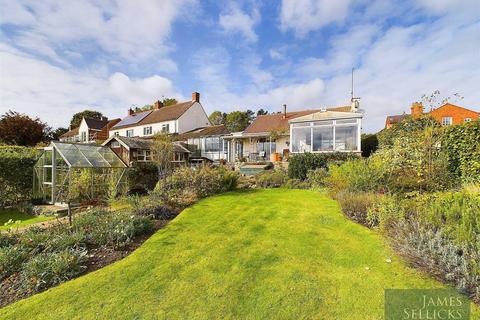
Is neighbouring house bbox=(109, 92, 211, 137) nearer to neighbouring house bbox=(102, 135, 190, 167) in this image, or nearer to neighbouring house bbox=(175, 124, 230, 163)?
neighbouring house bbox=(175, 124, 230, 163)

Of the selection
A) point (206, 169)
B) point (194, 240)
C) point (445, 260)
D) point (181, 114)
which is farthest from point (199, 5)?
point (181, 114)

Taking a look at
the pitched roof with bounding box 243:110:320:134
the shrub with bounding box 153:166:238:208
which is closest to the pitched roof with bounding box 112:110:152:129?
the pitched roof with bounding box 243:110:320:134

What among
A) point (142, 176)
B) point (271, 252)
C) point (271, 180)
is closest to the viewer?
point (271, 252)

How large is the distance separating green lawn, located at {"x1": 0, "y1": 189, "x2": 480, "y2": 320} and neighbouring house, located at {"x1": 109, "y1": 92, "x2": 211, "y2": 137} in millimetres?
28538

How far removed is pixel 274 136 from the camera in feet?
74.6

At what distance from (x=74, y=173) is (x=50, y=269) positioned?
937cm

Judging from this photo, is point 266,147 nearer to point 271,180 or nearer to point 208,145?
point 208,145

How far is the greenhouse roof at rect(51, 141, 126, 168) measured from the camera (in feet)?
38.8

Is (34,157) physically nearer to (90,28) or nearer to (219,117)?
(90,28)

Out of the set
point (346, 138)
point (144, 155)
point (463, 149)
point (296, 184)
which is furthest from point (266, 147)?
point (463, 149)

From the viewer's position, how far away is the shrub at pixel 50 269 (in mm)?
4284

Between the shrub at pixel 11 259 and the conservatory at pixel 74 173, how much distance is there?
7024mm

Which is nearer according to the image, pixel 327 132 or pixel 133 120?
pixel 327 132

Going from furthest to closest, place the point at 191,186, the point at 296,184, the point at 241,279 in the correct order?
the point at 296,184, the point at 191,186, the point at 241,279
